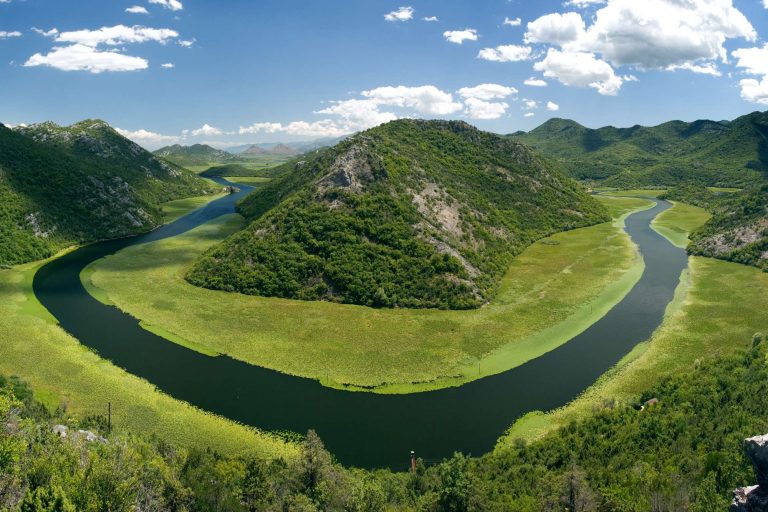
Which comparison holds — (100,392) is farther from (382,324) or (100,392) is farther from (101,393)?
(382,324)

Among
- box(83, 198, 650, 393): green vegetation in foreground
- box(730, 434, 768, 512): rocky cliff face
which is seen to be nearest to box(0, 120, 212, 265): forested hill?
box(83, 198, 650, 393): green vegetation in foreground

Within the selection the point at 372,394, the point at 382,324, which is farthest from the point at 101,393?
the point at 382,324

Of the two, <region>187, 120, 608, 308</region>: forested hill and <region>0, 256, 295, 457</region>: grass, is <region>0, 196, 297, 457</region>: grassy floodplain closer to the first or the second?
<region>0, 256, 295, 457</region>: grass

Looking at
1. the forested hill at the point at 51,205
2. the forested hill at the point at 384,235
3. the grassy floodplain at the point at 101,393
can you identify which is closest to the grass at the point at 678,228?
the forested hill at the point at 384,235

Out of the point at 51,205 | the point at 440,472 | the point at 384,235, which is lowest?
the point at 440,472

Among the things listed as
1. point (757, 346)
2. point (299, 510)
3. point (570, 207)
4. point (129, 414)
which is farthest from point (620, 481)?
point (570, 207)

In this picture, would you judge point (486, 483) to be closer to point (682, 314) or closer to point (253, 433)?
point (253, 433)
